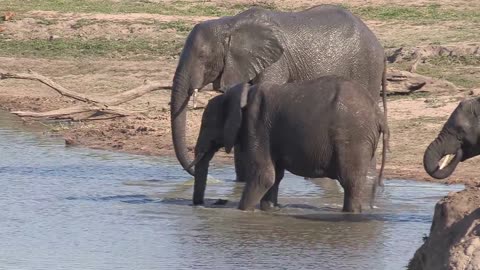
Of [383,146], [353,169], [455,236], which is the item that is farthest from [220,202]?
[455,236]

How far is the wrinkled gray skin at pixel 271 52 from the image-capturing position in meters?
12.9

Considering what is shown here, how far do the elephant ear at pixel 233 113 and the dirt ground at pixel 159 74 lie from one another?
2.51 metres

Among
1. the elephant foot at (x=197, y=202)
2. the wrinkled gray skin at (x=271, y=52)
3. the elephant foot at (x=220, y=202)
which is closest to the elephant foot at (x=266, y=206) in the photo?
the elephant foot at (x=220, y=202)

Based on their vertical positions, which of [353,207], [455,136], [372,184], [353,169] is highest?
[455,136]

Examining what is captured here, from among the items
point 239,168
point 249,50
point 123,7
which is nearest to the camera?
point 239,168

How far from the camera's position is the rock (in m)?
7.69

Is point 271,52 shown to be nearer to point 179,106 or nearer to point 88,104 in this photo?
point 179,106

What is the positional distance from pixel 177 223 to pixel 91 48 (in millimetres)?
11424

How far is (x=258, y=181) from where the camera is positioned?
11289 millimetres

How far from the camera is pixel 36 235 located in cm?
1073

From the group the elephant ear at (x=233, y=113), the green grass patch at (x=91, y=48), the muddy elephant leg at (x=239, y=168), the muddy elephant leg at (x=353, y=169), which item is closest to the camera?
the muddy elephant leg at (x=353, y=169)

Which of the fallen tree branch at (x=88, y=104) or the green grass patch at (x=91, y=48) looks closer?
the fallen tree branch at (x=88, y=104)

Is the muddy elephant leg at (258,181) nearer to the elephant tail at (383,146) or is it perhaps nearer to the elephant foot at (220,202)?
the elephant foot at (220,202)

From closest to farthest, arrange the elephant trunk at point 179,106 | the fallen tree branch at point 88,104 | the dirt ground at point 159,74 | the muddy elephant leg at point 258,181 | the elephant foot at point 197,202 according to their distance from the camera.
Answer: the muddy elephant leg at point 258,181
the elephant foot at point 197,202
the elephant trunk at point 179,106
the dirt ground at point 159,74
the fallen tree branch at point 88,104
